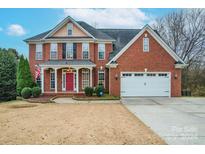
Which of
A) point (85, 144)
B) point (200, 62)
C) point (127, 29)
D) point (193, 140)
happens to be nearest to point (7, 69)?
point (127, 29)

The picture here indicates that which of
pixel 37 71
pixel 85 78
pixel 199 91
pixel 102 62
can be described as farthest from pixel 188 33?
pixel 37 71

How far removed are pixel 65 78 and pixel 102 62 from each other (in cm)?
348

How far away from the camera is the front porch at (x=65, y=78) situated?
2059cm

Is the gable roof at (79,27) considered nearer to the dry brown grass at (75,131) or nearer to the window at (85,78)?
the window at (85,78)

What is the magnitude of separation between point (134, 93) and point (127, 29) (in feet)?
27.2

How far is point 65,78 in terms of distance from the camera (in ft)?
69.8

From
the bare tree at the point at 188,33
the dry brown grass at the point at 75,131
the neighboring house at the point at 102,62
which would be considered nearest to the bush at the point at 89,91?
the neighboring house at the point at 102,62

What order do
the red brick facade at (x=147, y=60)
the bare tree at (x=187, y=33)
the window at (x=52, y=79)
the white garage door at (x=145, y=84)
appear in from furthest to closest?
the bare tree at (x=187, y=33) → the window at (x=52, y=79) → the red brick facade at (x=147, y=60) → the white garage door at (x=145, y=84)

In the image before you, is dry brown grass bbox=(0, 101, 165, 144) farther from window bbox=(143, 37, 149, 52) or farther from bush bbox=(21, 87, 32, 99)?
window bbox=(143, 37, 149, 52)

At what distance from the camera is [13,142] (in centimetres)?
673

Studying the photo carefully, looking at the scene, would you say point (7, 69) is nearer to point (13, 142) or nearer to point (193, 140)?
point (13, 142)

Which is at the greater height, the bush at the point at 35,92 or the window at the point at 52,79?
the window at the point at 52,79

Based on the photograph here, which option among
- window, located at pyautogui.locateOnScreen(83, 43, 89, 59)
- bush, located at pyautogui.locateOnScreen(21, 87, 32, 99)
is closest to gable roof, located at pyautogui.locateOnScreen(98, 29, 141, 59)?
window, located at pyautogui.locateOnScreen(83, 43, 89, 59)

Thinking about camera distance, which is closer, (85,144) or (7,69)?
(85,144)
